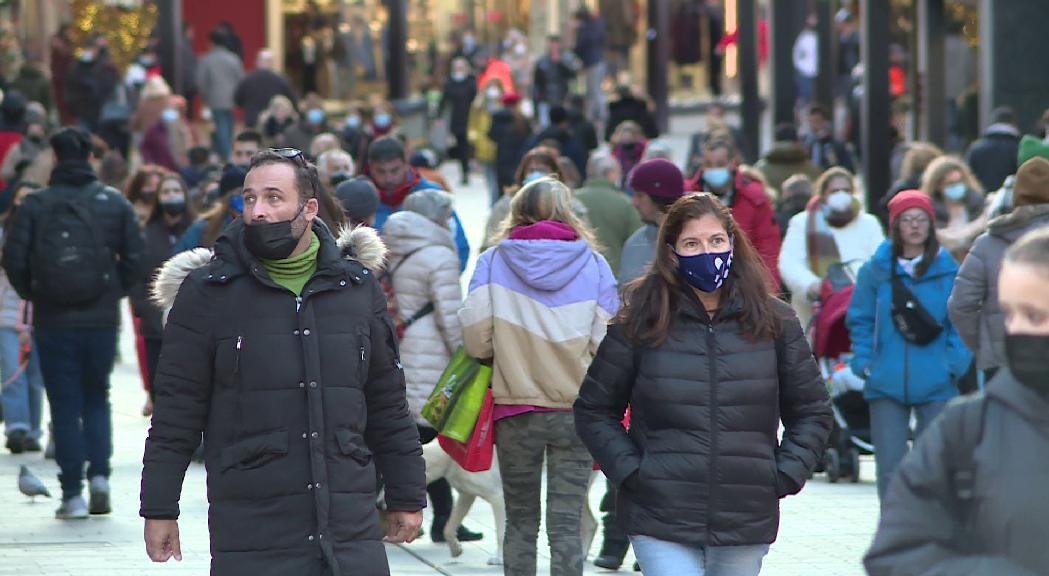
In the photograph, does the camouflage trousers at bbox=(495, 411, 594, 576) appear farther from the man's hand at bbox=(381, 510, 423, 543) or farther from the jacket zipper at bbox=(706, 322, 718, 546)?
the man's hand at bbox=(381, 510, 423, 543)

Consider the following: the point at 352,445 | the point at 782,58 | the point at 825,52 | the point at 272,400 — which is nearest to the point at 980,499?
the point at 352,445

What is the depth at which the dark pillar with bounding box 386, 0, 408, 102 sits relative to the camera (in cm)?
3247

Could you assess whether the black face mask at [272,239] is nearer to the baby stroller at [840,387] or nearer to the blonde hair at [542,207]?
the blonde hair at [542,207]

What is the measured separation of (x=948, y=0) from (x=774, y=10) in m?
2.04

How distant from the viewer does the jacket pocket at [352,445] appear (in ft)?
18.4

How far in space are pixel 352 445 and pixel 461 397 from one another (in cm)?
258

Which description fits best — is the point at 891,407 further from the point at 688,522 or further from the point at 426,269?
the point at 688,522

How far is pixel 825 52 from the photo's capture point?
32.2m

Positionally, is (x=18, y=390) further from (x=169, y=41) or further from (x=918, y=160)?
(x=169, y=41)

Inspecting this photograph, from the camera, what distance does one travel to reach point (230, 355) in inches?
221

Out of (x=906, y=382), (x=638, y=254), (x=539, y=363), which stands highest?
(x=638, y=254)

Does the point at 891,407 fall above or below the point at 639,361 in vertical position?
below

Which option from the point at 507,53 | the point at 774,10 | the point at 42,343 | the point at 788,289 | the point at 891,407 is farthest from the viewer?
the point at 507,53

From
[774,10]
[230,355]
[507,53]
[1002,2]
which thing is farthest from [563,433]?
[507,53]
